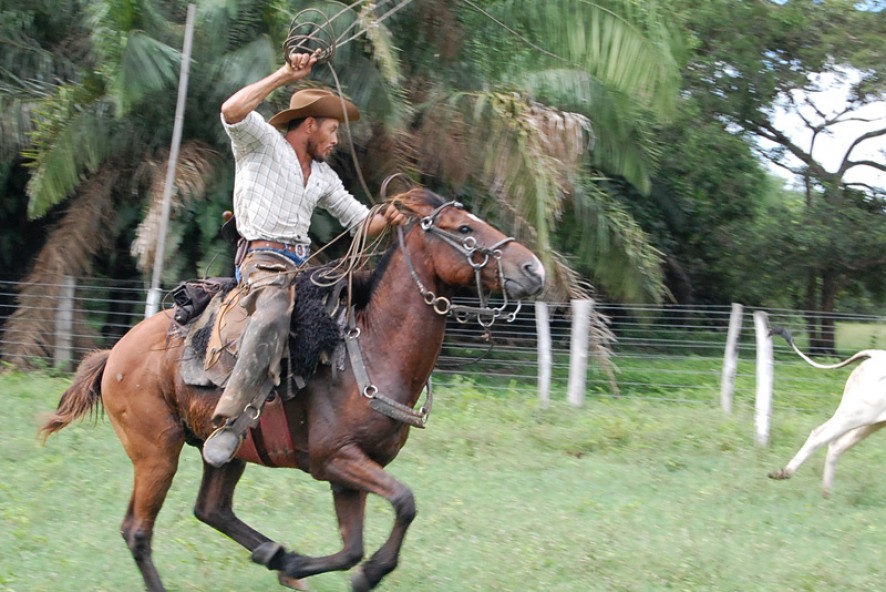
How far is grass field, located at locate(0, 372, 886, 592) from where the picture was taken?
617cm

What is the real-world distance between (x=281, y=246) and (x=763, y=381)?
21.7 feet

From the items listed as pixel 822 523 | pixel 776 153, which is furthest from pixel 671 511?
pixel 776 153

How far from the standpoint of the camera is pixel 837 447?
8984 mm

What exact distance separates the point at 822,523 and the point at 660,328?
259 inches

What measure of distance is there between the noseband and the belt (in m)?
0.62

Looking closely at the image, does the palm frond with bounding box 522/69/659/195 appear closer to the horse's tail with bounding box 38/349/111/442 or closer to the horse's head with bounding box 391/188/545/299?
the horse's head with bounding box 391/188/545/299

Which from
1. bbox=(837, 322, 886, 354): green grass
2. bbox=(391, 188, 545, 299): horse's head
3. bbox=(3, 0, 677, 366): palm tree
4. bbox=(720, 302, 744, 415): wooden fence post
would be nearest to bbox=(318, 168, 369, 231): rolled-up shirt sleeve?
bbox=(391, 188, 545, 299): horse's head

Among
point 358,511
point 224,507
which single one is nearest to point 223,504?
point 224,507

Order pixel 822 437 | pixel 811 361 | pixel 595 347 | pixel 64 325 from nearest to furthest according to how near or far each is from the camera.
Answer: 1. pixel 822 437
2. pixel 811 361
3. pixel 595 347
4. pixel 64 325

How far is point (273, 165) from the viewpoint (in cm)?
537

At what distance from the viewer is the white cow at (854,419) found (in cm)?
881

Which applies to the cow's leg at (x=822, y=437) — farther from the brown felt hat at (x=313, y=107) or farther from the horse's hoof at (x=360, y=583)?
the brown felt hat at (x=313, y=107)

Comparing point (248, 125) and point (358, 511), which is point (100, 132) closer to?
point (248, 125)

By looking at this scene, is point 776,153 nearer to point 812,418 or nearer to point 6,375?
point 812,418
